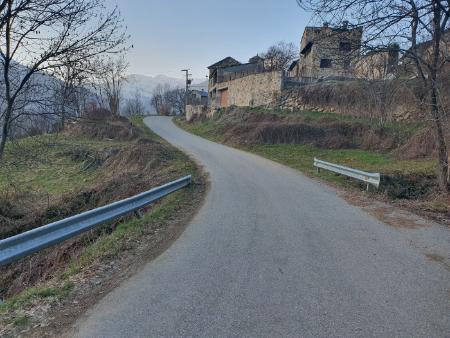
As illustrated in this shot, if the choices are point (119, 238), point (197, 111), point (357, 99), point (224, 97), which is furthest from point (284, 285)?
point (224, 97)

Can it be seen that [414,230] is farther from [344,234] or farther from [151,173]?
[151,173]

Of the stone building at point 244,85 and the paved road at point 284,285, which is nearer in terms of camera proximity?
the paved road at point 284,285

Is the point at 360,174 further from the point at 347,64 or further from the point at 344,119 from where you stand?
the point at 344,119

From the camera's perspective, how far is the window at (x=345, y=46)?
9.05 meters

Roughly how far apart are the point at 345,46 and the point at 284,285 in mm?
7197

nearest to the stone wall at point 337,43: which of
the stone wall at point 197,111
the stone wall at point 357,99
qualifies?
the stone wall at point 357,99

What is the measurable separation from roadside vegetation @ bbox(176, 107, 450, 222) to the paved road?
11.9 ft

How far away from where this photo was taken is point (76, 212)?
36.8 feet

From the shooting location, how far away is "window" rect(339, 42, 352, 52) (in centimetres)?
905

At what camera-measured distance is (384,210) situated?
8.27 meters

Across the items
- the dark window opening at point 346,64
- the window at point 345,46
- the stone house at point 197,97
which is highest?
the stone house at point 197,97

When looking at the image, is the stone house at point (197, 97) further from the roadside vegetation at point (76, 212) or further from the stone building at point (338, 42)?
the stone building at point (338, 42)

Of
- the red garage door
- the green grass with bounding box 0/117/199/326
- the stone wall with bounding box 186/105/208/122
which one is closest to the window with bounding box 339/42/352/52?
the green grass with bounding box 0/117/199/326

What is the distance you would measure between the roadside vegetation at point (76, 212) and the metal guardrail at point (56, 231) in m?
0.43
